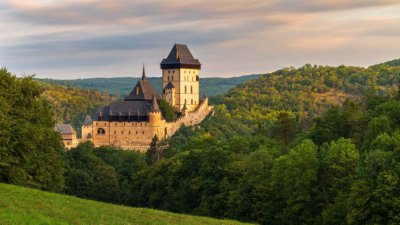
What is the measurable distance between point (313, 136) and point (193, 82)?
100250 millimetres

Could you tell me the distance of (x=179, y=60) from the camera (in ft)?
511

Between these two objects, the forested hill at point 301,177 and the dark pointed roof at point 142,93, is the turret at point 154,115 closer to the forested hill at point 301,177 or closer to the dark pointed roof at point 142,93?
the dark pointed roof at point 142,93

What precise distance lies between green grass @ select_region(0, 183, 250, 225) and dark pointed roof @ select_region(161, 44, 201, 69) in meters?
122

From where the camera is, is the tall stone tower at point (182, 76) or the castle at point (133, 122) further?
the tall stone tower at point (182, 76)

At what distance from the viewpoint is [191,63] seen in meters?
158

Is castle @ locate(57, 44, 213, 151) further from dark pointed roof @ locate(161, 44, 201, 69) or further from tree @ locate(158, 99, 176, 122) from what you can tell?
dark pointed roof @ locate(161, 44, 201, 69)

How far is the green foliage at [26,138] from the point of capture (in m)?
44.6

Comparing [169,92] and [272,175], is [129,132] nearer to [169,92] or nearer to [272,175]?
[169,92]

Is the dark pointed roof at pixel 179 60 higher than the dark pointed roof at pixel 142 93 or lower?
higher

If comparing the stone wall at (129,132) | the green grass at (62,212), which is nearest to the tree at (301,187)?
the green grass at (62,212)

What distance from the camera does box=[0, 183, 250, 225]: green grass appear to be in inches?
1037

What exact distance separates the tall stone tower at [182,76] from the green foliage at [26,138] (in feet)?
326

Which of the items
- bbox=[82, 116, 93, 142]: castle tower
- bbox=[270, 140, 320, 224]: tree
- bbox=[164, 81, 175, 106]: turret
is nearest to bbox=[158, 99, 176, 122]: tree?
bbox=[82, 116, 93, 142]: castle tower

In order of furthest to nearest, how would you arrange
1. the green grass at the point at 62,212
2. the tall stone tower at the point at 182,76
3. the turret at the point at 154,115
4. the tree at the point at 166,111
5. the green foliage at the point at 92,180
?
the tall stone tower at the point at 182,76
the tree at the point at 166,111
the turret at the point at 154,115
the green foliage at the point at 92,180
the green grass at the point at 62,212
